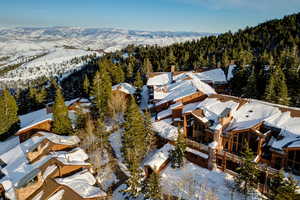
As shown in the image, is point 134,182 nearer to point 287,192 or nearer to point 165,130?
point 165,130

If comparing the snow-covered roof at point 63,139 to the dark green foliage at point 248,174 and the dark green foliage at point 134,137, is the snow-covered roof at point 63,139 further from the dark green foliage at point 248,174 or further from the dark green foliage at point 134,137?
the dark green foliage at point 248,174

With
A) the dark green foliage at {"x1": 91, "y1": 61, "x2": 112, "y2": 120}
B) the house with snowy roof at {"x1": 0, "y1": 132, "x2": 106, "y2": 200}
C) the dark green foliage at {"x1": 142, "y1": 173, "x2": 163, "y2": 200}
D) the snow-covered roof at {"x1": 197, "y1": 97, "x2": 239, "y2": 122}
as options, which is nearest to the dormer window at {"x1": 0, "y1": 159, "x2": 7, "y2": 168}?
the house with snowy roof at {"x1": 0, "y1": 132, "x2": 106, "y2": 200}

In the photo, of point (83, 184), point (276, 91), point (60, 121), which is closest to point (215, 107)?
point (276, 91)

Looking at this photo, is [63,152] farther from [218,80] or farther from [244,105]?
[218,80]

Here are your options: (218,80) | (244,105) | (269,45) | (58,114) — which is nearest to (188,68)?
(218,80)

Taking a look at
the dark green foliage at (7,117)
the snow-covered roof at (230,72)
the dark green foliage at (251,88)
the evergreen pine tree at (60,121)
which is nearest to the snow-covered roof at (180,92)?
the dark green foliage at (251,88)

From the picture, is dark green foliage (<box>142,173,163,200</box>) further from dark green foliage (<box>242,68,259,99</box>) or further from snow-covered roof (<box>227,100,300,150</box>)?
dark green foliage (<box>242,68,259,99</box>)
